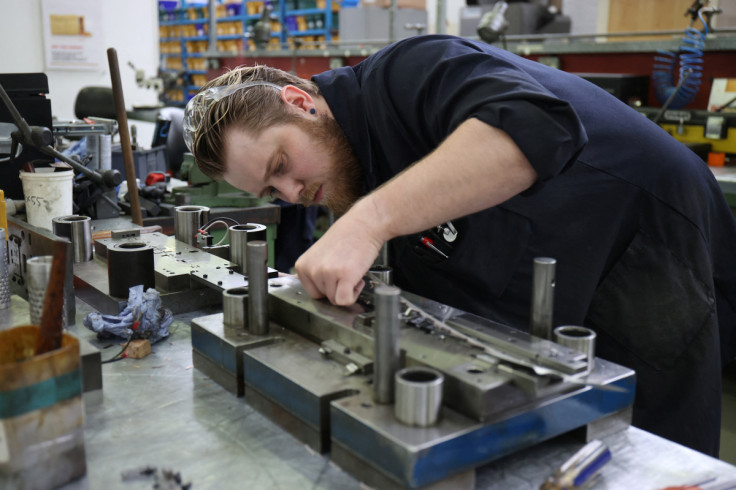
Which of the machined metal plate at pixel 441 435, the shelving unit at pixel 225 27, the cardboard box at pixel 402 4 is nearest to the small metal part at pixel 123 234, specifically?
the machined metal plate at pixel 441 435

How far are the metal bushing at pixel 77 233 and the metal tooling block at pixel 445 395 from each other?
0.67 metres

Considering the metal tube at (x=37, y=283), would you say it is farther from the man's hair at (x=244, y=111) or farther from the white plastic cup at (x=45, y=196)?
the white plastic cup at (x=45, y=196)

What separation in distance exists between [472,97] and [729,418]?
1820 millimetres

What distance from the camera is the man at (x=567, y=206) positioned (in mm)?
1162

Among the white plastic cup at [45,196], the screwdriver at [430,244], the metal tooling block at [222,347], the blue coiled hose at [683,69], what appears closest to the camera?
the metal tooling block at [222,347]

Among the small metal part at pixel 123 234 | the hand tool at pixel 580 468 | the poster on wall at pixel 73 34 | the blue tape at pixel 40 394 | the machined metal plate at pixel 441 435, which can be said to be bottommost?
the hand tool at pixel 580 468

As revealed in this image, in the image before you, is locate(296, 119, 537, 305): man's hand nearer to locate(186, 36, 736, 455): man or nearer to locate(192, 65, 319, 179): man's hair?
locate(186, 36, 736, 455): man

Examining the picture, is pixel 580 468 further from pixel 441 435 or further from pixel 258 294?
pixel 258 294

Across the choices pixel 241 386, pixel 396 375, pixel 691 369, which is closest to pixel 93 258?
pixel 241 386

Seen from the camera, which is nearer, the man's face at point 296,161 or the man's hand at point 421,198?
the man's hand at point 421,198

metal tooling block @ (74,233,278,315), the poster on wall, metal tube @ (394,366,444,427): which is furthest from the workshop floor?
the poster on wall

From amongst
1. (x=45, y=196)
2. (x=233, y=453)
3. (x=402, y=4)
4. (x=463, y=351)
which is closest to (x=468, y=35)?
(x=402, y=4)

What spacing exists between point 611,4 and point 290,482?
4.32m

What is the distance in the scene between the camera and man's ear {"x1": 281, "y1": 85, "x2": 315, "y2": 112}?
1209mm
